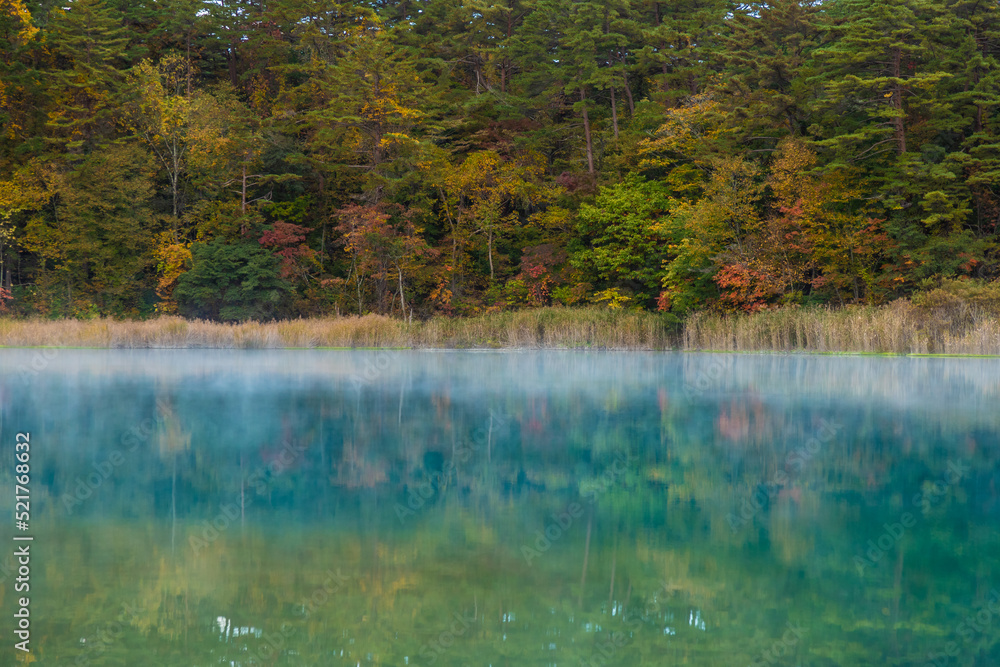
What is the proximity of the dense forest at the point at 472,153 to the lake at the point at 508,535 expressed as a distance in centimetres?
1890

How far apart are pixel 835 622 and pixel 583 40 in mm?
30925

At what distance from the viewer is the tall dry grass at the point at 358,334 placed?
985 inches

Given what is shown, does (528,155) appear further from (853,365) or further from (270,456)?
(270,456)

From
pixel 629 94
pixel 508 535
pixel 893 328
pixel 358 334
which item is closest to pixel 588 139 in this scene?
pixel 629 94

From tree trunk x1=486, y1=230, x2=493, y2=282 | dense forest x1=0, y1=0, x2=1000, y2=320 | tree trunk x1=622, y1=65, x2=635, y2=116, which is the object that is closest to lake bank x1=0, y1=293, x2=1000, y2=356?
dense forest x1=0, y1=0, x2=1000, y2=320

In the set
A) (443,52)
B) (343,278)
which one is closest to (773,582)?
(343,278)

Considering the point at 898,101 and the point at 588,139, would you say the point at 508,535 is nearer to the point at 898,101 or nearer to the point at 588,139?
the point at 898,101

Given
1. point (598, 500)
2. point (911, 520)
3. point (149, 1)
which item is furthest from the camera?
point (149, 1)

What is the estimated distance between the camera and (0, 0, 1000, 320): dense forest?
2705 cm

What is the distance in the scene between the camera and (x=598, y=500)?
540 cm

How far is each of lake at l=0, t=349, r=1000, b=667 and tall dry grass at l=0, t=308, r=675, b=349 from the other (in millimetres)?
14899

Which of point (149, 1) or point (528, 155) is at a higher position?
point (149, 1)

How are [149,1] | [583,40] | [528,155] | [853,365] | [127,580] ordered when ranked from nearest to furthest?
[127,580] → [853,365] → [583,40] → [528,155] → [149,1]

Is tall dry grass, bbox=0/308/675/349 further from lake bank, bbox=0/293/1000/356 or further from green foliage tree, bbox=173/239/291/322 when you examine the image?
green foliage tree, bbox=173/239/291/322
